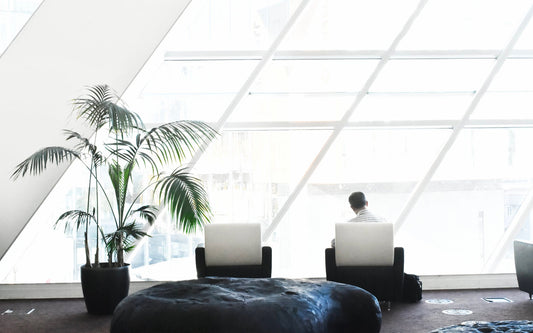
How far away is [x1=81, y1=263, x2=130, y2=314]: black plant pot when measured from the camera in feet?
18.9

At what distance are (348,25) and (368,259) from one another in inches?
140

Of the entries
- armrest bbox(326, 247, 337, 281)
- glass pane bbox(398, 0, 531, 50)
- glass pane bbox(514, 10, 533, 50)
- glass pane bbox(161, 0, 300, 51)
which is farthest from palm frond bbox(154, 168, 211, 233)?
glass pane bbox(514, 10, 533, 50)

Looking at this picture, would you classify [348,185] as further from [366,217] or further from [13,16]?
[13,16]

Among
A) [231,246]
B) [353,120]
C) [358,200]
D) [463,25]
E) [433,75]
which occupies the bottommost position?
[231,246]

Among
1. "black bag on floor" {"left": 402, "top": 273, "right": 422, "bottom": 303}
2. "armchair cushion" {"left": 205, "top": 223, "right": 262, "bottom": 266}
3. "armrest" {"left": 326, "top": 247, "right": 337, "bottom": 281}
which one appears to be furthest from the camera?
"black bag on floor" {"left": 402, "top": 273, "right": 422, "bottom": 303}

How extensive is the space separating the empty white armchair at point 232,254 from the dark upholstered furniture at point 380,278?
79cm

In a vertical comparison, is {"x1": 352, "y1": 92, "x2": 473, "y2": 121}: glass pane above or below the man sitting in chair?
above

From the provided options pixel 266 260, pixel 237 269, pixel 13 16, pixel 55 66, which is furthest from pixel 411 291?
pixel 13 16

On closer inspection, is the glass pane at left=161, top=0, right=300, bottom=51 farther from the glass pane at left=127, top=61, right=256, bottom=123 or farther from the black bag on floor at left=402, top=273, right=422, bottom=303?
the black bag on floor at left=402, top=273, right=422, bottom=303

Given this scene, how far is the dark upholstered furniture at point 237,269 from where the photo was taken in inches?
228

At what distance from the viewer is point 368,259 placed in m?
5.76

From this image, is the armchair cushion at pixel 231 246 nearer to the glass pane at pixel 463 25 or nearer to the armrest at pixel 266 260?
the armrest at pixel 266 260

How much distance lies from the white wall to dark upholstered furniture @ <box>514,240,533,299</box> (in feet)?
15.5

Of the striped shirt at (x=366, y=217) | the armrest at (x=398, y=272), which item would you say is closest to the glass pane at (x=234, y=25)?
the striped shirt at (x=366, y=217)
